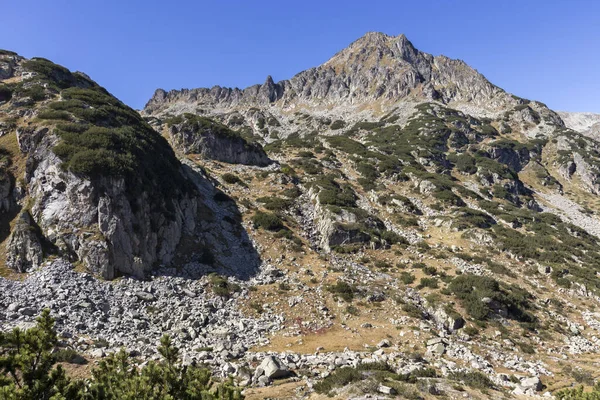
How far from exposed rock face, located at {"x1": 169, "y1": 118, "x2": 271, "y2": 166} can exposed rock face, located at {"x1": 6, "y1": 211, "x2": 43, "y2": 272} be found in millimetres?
37955

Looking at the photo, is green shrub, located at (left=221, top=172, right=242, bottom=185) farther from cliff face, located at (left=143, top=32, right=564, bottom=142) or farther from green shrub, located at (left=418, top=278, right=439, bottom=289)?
cliff face, located at (left=143, top=32, right=564, bottom=142)

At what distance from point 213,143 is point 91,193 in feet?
120

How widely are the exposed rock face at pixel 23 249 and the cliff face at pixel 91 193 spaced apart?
62mm

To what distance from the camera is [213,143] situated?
210 feet

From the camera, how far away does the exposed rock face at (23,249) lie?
25.0 meters

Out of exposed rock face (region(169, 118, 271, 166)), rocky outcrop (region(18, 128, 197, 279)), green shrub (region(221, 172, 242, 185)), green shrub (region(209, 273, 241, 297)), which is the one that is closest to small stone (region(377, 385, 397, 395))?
green shrub (region(209, 273, 241, 297))

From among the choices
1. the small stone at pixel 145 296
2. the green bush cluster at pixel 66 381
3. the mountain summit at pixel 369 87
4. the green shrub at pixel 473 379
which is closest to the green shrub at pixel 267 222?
the small stone at pixel 145 296

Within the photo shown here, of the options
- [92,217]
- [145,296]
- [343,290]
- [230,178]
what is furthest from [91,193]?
[230,178]

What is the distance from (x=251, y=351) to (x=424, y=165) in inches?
2604

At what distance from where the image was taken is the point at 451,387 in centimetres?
1736

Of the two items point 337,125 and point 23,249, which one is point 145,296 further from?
point 337,125

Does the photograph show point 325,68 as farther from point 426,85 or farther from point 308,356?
point 308,356

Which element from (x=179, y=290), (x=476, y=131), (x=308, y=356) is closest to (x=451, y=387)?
Answer: (x=308, y=356)

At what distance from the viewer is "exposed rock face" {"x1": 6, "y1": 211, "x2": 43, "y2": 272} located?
25.0 meters
